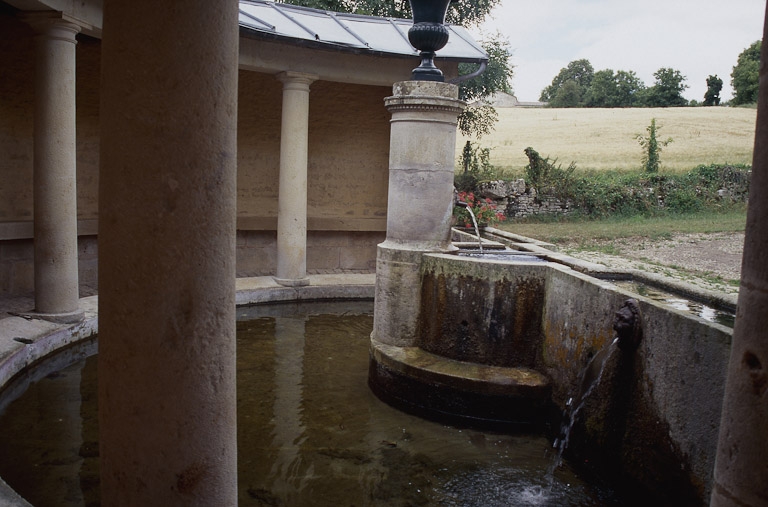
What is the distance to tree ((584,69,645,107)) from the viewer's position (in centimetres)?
5078

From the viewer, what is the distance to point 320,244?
1312cm

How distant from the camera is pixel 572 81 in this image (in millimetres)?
59125

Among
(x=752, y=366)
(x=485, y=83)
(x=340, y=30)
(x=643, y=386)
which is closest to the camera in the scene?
(x=752, y=366)

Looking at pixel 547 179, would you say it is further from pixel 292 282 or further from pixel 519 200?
pixel 292 282

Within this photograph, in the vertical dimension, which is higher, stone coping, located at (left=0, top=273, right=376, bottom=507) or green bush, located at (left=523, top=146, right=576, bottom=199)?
green bush, located at (left=523, top=146, right=576, bottom=199)

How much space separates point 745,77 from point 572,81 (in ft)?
64.8

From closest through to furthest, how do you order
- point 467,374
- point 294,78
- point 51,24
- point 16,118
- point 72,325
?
1. point 467,374
2. point 51,24
3. point 72,325
4. point 16,118
5. point 294,78

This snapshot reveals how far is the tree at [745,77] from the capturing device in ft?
130

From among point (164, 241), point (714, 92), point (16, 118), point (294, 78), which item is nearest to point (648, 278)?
point (164, 241)

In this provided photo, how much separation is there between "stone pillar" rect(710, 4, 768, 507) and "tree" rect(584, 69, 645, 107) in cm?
5218

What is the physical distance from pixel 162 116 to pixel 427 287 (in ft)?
14.9

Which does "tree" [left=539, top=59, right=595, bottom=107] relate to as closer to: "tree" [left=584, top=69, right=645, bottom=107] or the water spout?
"tree" [left=584, top=69, right=645, bottom=107]

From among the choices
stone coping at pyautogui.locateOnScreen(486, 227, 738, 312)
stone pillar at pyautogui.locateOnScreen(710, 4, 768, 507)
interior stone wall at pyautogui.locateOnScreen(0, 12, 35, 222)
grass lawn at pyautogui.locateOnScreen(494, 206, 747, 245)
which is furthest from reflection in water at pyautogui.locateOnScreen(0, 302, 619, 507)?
grass lawn at pyautogui.locateOnScreen(494, 206, 747, 245)

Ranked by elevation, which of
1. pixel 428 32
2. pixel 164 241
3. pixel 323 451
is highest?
pixel 428 32
